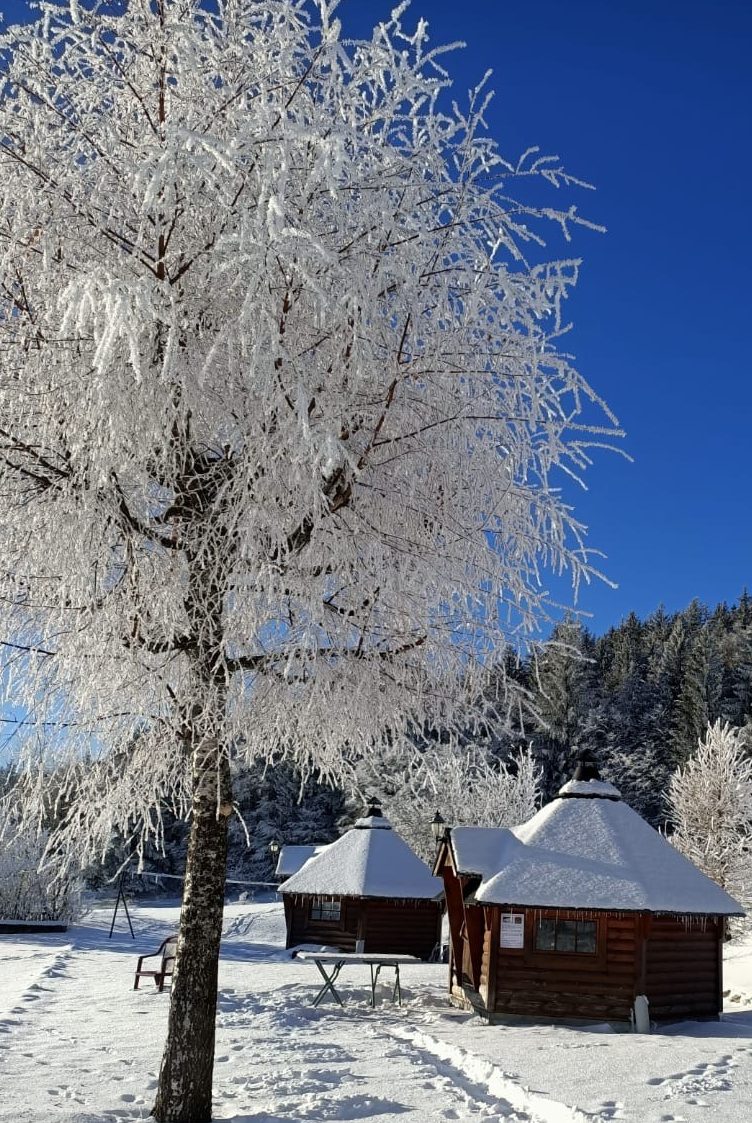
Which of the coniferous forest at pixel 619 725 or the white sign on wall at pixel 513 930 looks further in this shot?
the coniferous forest at pixel 619 725

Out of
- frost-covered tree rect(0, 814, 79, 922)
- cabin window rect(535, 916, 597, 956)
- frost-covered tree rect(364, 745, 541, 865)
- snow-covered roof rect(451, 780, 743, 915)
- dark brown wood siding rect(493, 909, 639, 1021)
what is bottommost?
frost-covered tree rect(0, 814, 79, 922)

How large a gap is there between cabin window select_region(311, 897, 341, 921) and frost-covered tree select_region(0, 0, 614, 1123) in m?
21.7

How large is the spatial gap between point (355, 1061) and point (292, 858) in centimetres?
2561

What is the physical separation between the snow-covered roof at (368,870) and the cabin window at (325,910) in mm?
1907

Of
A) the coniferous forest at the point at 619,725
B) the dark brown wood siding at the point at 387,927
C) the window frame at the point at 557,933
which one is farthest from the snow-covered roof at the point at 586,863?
the coniferous forest at the point at 619,725

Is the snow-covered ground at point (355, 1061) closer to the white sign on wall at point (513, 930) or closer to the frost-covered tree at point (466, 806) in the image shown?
the white sign on wall at point (513, 930)

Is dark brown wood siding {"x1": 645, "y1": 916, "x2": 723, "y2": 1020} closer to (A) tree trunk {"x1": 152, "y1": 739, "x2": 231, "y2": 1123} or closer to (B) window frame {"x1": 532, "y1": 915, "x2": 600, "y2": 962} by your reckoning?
(B) window frame {"x1": 532, "y1": 915, "x2": 600, "y2": 962}

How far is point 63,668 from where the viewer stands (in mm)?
6570

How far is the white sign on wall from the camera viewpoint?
15906 millimetres

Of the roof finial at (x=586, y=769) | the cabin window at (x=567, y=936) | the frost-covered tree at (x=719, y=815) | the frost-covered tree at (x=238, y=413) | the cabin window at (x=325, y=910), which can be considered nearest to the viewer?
the frost-covered tree at (x=238, y=413)

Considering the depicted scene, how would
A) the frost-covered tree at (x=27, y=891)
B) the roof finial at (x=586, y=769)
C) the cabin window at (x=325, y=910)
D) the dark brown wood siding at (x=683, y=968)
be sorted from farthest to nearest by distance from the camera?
the frost-covered tree at (x=27, y=891)
the cabin window at (x=325, y=910)
the roof finial at (x=586, y=769)
the dark brown wood siding at (x=683, y=968)

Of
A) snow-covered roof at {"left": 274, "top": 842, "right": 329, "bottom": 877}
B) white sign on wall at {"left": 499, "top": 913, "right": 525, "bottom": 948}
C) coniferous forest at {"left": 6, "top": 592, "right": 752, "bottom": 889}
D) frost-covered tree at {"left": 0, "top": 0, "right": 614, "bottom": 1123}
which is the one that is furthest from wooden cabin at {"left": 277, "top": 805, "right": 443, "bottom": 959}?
frost-covered tree at {"left": 0, "top": 0, "right": 614, "bottom": 1123}

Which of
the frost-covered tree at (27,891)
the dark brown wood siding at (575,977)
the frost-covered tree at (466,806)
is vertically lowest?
the frost-covered tree at (27,891)

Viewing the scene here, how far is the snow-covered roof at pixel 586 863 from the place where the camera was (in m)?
15.5
